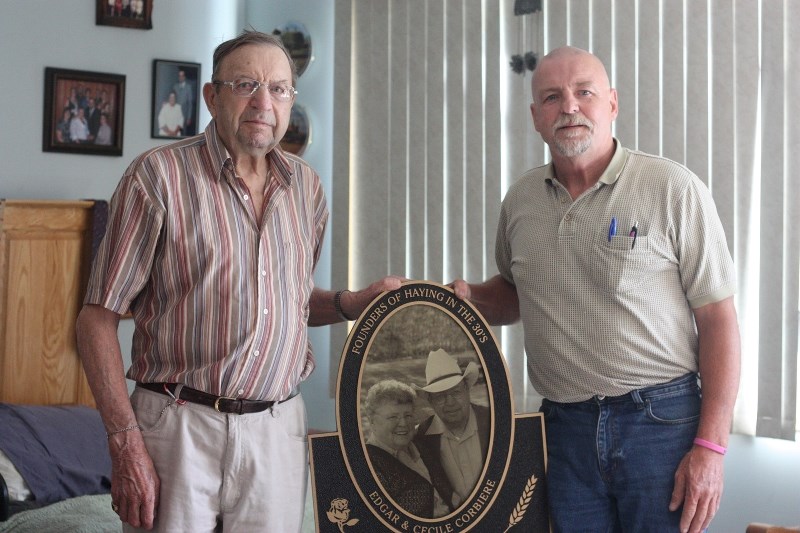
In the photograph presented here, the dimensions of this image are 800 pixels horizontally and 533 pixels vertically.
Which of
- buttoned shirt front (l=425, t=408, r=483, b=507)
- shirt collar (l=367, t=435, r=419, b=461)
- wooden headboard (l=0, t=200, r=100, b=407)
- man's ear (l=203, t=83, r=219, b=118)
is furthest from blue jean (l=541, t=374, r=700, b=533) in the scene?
wooden headboard (l=0, t=200, r=100, b=407)

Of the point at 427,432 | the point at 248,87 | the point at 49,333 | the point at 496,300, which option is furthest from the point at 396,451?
the point at 49,333

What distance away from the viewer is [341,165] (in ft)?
15.2

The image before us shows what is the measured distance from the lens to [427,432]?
6.68 ft

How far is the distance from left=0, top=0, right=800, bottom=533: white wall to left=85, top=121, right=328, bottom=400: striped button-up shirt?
8.81ft

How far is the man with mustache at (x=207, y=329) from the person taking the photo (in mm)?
1801

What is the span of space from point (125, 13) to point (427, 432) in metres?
3.22

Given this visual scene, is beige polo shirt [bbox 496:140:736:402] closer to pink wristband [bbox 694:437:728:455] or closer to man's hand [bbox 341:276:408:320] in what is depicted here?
pink wristband [bbox 694:437:728:455]

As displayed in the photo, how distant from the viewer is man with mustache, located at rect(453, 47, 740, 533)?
1.92 metres

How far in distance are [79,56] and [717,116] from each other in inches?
113

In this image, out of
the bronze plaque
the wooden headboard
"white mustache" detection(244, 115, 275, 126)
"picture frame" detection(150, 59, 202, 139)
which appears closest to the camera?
"white mustache" detection(244, 115, 275, 126)

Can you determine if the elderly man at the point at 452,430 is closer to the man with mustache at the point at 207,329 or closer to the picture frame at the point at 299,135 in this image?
the man with mustache at the point at 207,329

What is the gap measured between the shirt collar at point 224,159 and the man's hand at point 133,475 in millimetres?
544

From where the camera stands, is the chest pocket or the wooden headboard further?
the wooden headboard

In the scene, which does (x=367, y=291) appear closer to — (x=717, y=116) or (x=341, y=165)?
(x=717, y=116)
